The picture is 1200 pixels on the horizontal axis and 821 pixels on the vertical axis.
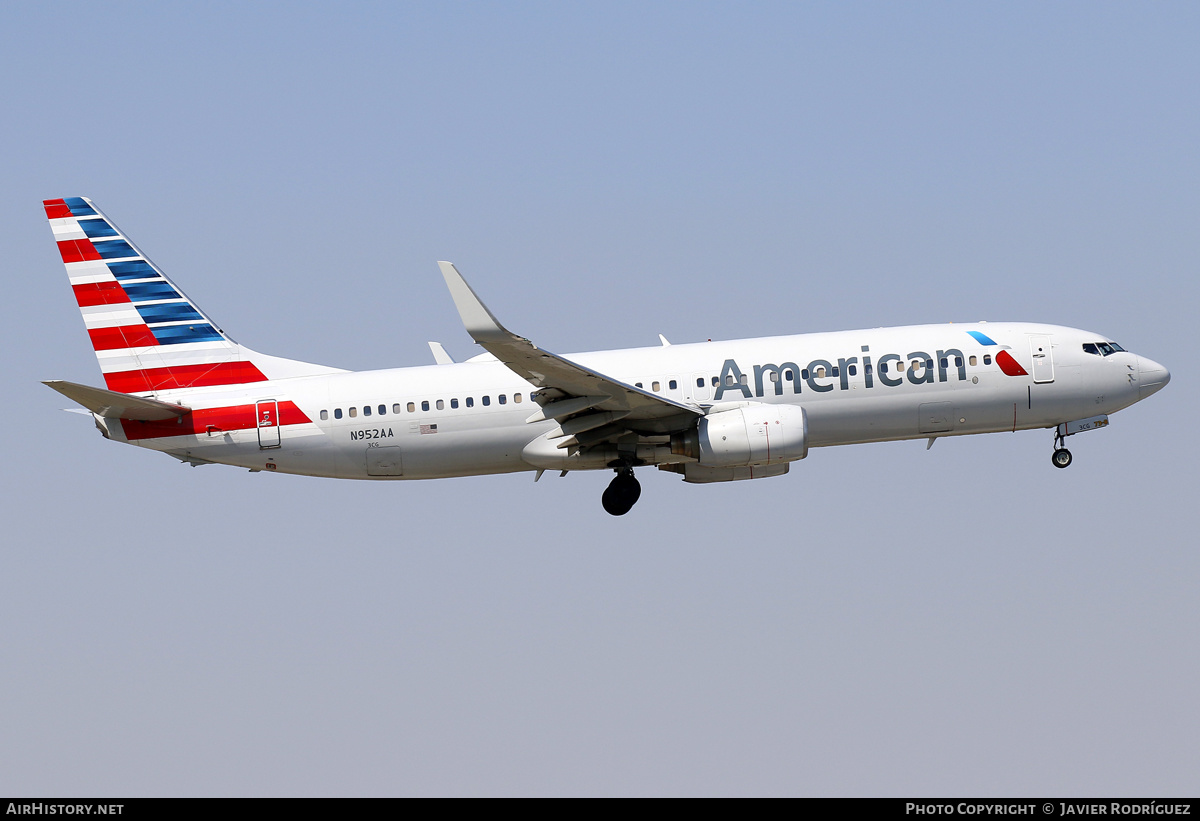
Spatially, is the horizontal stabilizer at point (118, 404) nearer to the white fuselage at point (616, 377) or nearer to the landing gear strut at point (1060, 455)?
the white fuselage at point (616, 377)

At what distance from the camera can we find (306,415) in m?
32.9

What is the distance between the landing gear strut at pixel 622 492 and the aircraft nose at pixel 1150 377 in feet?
45.5

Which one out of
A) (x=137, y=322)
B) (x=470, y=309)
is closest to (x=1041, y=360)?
(x=470, y=309)

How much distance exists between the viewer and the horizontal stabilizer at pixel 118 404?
100 ft

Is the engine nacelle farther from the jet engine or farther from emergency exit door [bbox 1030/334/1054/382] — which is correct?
emergency exit door [bbox 1030/334/1054/382]

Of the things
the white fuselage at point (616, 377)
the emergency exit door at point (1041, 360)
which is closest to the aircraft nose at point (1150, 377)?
the white fuselage at point (616, 377)

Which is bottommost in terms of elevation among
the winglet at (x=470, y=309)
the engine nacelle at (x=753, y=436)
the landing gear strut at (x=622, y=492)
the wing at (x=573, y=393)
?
the landing gear strut at (x=622, y=492)

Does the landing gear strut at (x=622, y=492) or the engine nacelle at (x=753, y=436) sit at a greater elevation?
the engine nacelle at (x=753, y=436)

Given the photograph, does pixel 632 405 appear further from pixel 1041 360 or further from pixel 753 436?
pixel 1041 360

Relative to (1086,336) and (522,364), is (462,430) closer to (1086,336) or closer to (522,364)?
(522,364)

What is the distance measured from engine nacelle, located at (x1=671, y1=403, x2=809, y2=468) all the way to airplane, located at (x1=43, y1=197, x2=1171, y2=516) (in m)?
0.07

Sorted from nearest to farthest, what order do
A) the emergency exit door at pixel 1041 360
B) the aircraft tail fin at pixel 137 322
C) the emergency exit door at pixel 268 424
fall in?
the emergency exit door at pixel 268 424 → the emergency exit door at pixel 1041 360 → the aircraft tail fin at pixel 137 322

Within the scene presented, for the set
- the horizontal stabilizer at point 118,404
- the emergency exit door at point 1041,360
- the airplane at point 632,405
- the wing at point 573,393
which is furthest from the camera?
the emergency exit door at point 1041,360

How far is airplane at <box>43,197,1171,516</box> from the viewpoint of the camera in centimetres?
3231
